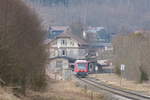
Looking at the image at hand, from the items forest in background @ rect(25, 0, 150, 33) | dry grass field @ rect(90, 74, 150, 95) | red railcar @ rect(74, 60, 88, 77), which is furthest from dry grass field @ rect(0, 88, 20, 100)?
forest in background @ rect(25, 0, 150, 33)

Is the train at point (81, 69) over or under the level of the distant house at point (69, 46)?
under

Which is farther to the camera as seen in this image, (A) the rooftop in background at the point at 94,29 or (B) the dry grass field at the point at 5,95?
(A) the rooftop in background at the point at 94,29

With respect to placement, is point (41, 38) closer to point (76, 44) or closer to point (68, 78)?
point (68, 78)

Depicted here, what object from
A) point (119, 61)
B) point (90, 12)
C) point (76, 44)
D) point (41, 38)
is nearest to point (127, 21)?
point (90, 12)

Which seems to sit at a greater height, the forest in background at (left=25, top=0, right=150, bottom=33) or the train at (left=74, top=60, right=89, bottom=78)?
the forest in background at (left=25, top=0, right=150, bottom=33)

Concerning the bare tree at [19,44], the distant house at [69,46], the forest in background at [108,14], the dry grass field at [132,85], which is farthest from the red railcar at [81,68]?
the forest in background at [108,14]

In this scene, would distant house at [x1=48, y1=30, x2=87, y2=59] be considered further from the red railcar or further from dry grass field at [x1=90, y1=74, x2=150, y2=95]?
dry grass field at [x1=90, y1=74, x2=150, y2=95]

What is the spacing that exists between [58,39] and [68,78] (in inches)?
1756

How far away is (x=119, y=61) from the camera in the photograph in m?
60.7

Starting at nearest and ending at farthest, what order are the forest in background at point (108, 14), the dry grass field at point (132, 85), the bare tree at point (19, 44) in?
the bare tree at point (19, 44) → the dry grass field at point (132, 85) → the forest in background at point (108, 14)

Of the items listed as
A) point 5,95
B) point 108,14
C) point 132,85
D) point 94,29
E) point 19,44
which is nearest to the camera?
point 5,95

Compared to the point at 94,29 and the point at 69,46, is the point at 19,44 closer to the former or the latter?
the point at 69,46

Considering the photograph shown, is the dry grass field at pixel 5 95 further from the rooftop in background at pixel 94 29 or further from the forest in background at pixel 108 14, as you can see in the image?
the rooftop in background at pixel 94 29

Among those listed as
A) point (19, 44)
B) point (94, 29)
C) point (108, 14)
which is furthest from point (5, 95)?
point (94, 29)
